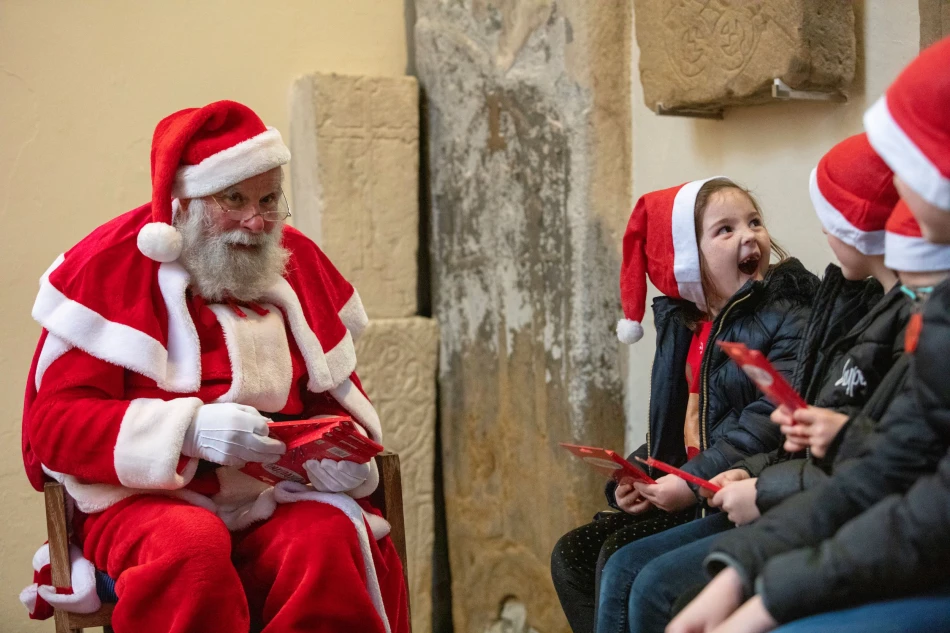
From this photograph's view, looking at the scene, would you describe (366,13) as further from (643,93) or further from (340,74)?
(643,93)

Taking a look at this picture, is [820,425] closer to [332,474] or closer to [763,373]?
[763,373]

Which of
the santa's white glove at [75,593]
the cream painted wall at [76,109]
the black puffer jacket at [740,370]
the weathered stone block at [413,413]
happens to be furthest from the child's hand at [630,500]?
the cream painted wall at [76,109]

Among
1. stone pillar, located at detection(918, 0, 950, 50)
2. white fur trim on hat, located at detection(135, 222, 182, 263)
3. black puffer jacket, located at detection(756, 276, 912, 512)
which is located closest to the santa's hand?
white fur trim on hat, located at detection(135, 222, 182, 263)

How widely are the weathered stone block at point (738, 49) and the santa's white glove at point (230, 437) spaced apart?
4.48 ft

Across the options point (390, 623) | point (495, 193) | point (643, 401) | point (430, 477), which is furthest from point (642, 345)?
point (390, 623)

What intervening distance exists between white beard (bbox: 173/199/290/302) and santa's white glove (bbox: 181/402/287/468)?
0.29 metres

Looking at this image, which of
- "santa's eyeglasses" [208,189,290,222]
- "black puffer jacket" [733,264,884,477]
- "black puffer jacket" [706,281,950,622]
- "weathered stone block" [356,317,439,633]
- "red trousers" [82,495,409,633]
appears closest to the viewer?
"black puffer jacket" [706,281,950,622]

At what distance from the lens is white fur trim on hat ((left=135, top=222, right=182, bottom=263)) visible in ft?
7.00

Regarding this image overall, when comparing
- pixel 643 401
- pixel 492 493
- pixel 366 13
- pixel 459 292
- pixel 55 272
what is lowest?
pixel 492 493

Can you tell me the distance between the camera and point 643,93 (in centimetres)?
284

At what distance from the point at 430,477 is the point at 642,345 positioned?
3.17 feet

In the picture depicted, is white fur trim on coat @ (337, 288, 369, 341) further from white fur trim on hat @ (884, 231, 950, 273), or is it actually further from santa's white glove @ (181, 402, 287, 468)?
white fur trim on hat @ (884, 231, 950, 273)

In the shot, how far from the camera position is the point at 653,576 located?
6.07 feet

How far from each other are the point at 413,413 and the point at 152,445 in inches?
61.7
